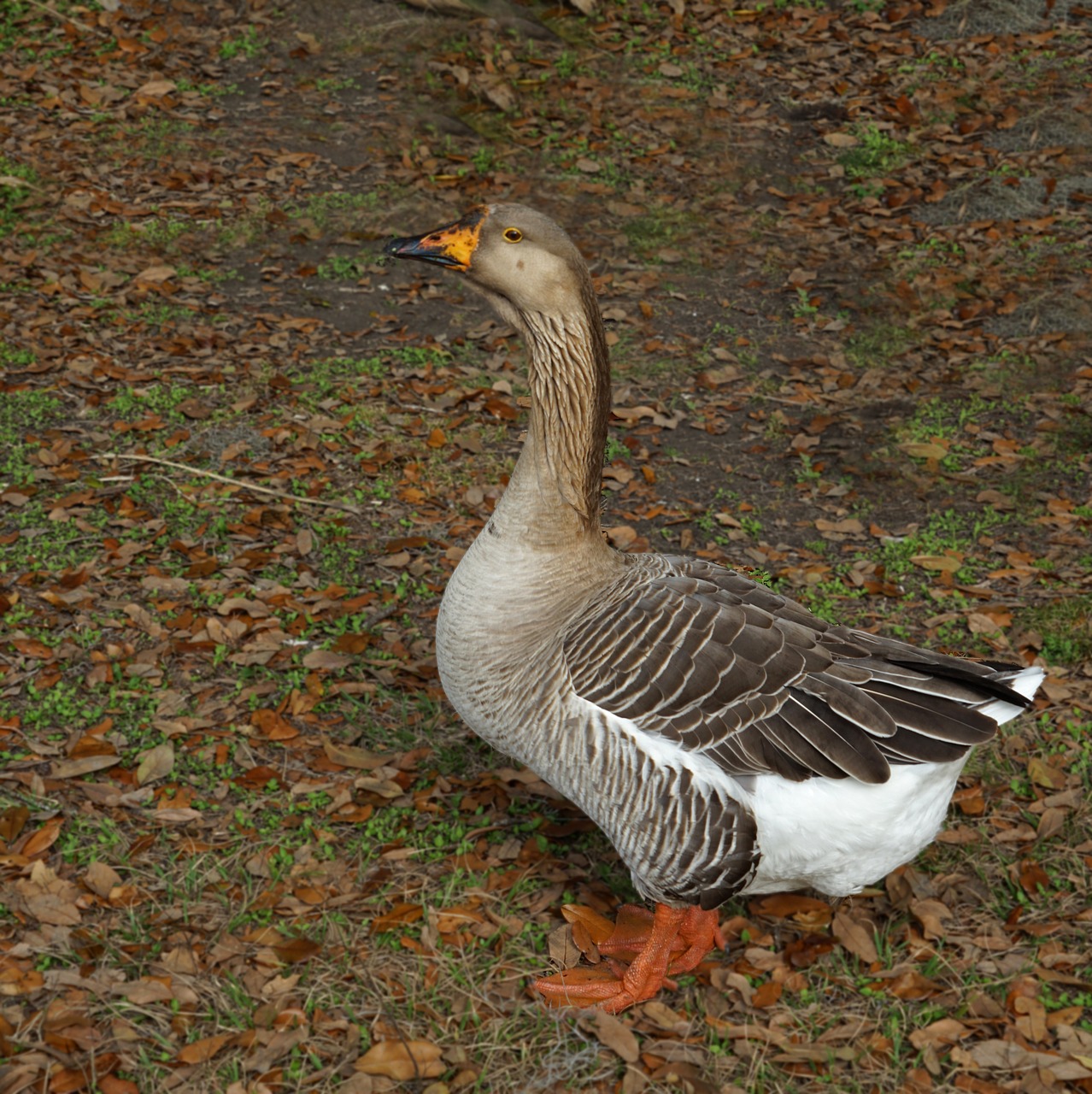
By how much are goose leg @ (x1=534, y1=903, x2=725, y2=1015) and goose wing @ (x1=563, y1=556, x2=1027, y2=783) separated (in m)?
0.72

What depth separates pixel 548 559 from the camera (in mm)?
4008

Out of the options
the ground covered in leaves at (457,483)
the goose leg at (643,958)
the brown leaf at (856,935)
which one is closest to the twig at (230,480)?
the ground covered in leaves at (457,483)

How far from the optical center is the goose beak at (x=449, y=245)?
3.86 m

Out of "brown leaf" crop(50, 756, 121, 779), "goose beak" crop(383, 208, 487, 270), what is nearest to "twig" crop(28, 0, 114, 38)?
"goose beak" crop(383, 208, 487, 270)

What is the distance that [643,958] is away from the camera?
149 inches

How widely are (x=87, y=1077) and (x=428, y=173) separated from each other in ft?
23.5

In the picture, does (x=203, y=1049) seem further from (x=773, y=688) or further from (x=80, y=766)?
(x=773, y=688)

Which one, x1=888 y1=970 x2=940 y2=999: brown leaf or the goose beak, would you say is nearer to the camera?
x1=888 y1=970 x2=940 y2=999: brown leaf

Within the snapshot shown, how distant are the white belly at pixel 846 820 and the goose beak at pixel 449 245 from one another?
2061 millimetres

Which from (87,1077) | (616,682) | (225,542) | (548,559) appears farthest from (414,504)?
(87,1077)

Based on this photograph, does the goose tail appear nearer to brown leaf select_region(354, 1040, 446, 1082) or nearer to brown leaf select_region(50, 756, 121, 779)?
brown leaf select_region(354, 1040, 446, 1082)

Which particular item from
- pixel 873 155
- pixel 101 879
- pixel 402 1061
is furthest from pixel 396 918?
pixel 873 155

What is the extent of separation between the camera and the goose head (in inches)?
149

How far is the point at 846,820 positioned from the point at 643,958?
2.87 ft
